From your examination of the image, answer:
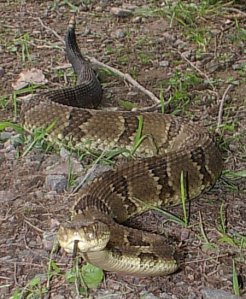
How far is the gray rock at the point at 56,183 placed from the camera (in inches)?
181

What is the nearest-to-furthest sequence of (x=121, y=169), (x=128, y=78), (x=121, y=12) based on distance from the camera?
(x=121, y=169)
(x=128, y=78)
(x=121, y=12)

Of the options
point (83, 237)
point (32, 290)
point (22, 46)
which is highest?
point (83, 237)

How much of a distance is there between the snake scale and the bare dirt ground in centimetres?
12

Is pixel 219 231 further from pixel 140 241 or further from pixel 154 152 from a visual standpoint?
pixel 154 152

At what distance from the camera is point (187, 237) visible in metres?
4.17

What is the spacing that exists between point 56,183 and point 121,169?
1.25ft

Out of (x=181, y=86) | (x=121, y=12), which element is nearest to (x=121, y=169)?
(x=181, y=86)

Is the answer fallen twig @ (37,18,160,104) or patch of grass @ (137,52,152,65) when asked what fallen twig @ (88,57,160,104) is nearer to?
fallen twig @ (37,18,160,104)

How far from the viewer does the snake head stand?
332cm

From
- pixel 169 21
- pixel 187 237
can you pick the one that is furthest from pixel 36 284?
pixel 169 21

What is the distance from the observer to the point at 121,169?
→ 15.0ft

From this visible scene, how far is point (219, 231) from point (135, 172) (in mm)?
641

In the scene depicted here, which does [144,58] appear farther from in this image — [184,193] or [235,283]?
[235,283]

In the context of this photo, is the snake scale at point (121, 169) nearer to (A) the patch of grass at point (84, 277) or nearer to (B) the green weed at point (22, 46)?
(A) the patch of grass at point (84, 277)
